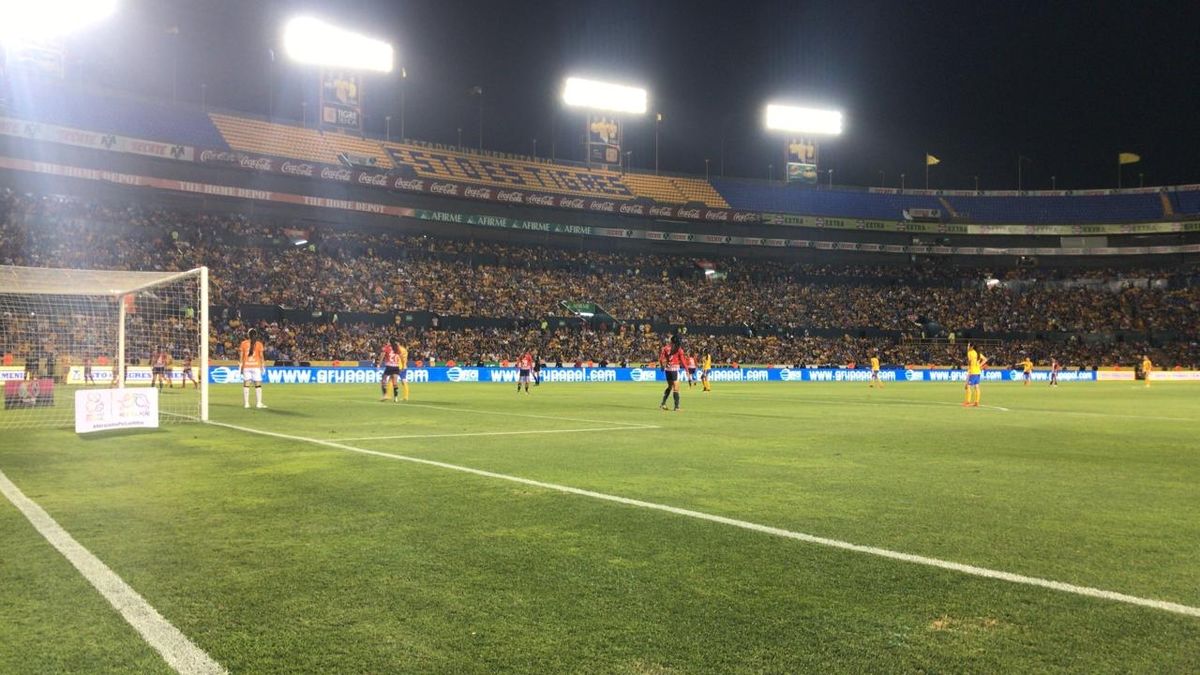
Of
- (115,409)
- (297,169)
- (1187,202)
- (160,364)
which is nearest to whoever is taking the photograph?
(115,409)

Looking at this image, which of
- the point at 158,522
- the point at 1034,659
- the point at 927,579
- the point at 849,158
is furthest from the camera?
the point at 849,158

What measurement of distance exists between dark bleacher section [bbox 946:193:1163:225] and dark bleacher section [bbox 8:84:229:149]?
65099 millimetres

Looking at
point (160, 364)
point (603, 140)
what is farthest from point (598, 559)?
point (603, 140)

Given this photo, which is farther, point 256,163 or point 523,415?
point 256,163

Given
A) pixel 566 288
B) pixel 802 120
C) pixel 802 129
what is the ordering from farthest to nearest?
1. pixel 802 129
2. pixel 802 120
3. pixel 566 288

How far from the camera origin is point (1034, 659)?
3.62 metres

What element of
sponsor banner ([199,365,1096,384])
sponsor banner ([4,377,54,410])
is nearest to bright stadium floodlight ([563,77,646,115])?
sponsor banner ([199,365,1096,384])

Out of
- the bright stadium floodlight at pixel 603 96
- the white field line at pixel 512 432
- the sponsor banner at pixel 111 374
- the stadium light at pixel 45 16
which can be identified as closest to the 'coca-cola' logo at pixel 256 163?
the stadium light at pixel 45 16

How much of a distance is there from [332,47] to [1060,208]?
67249mm

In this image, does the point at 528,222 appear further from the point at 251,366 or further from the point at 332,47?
the point at 251,366

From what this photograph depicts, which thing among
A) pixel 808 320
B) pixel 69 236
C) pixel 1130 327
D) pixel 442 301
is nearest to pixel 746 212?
pixel 808 320

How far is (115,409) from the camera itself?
1477 centimetres

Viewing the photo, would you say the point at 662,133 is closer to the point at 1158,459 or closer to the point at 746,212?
the point at 746,212

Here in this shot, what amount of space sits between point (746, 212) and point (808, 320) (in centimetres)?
1039
